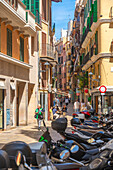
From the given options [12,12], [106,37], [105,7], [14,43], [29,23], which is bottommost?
[14,43]

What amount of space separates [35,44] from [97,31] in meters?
6.41

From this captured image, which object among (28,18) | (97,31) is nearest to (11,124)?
(28,18)

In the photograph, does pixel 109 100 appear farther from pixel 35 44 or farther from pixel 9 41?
pixel 9 41

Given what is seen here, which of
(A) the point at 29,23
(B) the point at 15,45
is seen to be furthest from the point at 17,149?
(A) the point at 29,23

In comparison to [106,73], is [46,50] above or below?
above

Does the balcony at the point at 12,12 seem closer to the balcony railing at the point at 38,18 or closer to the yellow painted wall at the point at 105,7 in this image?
the balcony railing at the point at 38,18

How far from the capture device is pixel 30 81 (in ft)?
85.0

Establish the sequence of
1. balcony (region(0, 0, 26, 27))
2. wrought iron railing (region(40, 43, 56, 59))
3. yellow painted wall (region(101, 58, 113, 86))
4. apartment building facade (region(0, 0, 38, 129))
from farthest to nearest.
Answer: wrought iron railing (region(40, 43, 56, 59))
yellow painted wall (region(101, 58, 113, 86))
apartment building facade (region(0, 0, 38, 129))
balcony (region(0, 0, 26, 27))

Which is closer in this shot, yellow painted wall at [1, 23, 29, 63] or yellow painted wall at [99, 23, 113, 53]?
yellow painted wall at [1, 23, 29, 63]

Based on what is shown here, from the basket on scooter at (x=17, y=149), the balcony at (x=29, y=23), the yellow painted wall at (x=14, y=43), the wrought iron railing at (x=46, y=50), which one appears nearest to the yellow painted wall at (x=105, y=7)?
the wrought iron railing at (x=46, y=50)

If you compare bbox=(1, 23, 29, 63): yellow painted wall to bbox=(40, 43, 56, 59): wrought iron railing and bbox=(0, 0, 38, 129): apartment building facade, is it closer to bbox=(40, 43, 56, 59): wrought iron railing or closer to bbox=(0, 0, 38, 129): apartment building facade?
bbox=(0, 0, 38, 129): apartment building facade

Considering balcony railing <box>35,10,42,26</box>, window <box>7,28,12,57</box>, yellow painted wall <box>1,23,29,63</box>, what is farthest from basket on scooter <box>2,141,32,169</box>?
balcony railing <box>35,10,42,26</box>

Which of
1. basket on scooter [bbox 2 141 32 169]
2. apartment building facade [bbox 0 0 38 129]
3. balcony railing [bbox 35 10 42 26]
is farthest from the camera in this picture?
balcony railing [bbox 35 10 42 26]

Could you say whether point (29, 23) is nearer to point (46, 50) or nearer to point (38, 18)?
point (38, 18)
